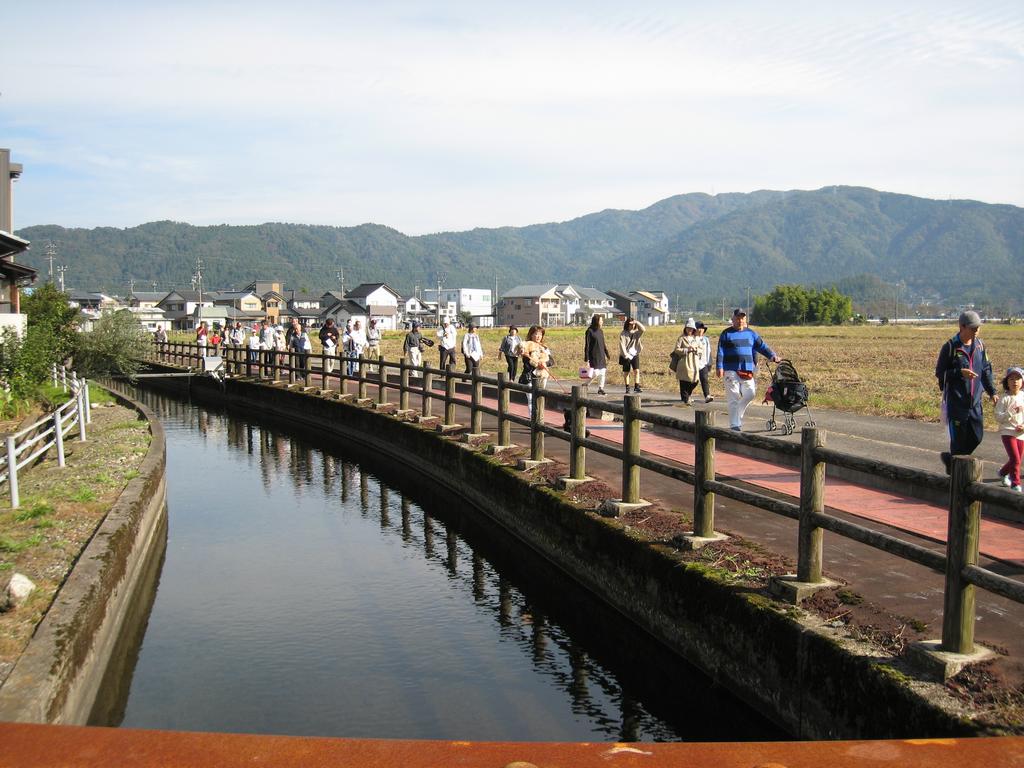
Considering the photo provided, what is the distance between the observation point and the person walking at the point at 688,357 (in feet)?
55.3

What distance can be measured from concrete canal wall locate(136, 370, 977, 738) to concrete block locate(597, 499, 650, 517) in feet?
0.37

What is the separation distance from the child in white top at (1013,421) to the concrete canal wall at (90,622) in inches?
305

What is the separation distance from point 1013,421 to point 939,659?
4.91 m

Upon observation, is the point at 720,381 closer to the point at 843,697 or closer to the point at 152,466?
the point at 152,466

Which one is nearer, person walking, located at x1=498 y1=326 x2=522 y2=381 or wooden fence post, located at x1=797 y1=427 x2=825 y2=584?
wooden fence post, located at x1=797 y1=427 x2=825 y2=584

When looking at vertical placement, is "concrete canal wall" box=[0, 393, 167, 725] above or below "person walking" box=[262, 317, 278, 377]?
below

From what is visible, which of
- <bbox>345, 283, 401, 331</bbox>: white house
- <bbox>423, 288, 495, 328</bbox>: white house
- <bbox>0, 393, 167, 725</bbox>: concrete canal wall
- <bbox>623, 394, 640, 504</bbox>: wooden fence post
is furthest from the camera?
<bbox>423, 288, 495, 328</bbox>: white house

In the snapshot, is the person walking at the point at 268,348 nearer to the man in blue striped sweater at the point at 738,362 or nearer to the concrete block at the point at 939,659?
the man in blue striped sweater at the point at 738,362

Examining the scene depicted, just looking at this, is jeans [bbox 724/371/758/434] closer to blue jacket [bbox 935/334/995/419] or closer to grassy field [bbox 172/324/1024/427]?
blue jacket [bbox 935/334/995/419]

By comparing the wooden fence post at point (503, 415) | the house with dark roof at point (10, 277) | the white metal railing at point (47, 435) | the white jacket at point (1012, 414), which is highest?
the house with dark roof at point (10, 277)

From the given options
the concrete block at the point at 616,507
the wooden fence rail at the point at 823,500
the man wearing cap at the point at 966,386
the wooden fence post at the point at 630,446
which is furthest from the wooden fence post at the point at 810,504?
the man wearing cap at the point at 966,386

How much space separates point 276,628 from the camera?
8398 mm

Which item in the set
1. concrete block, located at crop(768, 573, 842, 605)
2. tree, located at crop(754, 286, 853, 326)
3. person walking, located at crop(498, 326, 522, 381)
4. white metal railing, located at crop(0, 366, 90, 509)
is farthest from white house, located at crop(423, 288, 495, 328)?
concrete block, located at crop(768, 573, 842, 605)

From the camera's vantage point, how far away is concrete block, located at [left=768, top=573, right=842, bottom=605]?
582 cm
